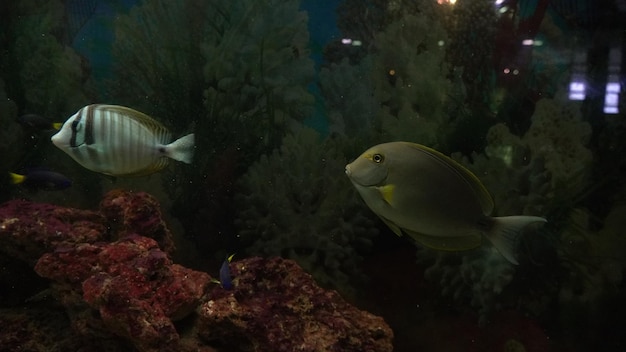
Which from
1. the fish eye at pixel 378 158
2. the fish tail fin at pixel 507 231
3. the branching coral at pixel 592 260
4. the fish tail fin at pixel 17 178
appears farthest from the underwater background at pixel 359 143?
the fish eye at pixel 378 158

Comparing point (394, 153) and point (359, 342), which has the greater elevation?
point (394, 153)

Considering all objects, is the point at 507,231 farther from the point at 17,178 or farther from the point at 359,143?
the point at 17,178

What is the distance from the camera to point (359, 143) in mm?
2986

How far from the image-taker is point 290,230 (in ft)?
9.66

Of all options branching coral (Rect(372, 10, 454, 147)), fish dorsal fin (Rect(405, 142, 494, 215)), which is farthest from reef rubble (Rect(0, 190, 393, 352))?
branching coral (Rect(372, 10, 454, 147))

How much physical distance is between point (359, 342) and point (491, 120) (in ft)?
4.94

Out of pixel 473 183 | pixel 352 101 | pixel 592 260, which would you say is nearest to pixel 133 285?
pixel 473 183

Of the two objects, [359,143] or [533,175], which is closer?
[533,175]

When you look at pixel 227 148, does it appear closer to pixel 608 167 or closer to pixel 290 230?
pixel 290 230

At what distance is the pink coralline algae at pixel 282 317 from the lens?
80.7 inches

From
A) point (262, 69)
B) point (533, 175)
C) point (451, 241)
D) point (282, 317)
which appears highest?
point (262, 69)

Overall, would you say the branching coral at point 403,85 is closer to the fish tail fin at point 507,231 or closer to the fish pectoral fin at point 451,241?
the fish pectoral fin at point 451,241

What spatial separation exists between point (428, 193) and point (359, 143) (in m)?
1.14

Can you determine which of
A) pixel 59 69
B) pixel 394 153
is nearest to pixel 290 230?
pixel 394 153
